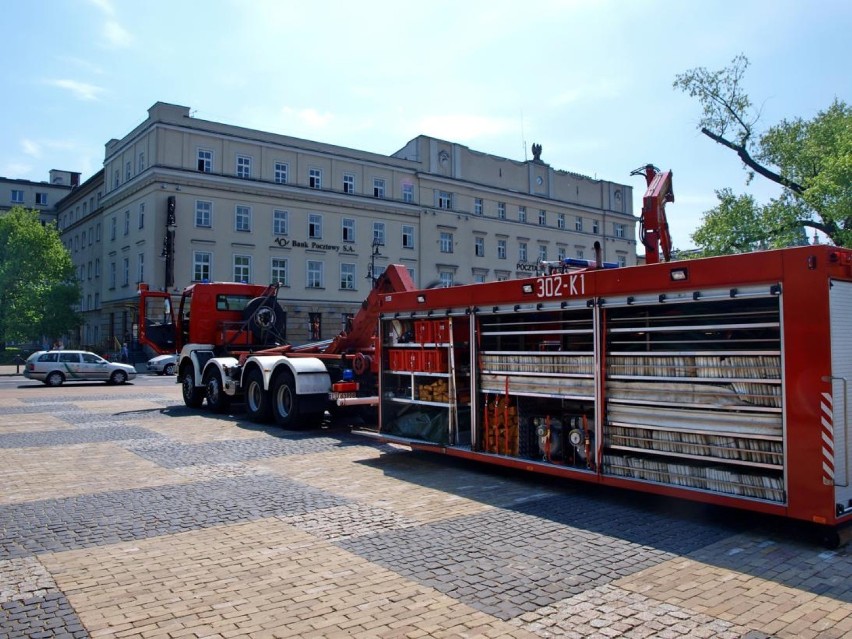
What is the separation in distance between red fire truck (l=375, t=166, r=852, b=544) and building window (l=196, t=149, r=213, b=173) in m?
39.2

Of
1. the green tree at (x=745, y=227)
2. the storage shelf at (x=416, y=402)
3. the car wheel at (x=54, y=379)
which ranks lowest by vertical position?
the car wheel at (x=54, y=379)

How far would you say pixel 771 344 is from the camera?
6.08 m

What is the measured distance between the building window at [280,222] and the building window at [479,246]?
1808cm

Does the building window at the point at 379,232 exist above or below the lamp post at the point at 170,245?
above

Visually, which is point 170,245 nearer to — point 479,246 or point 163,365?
point 163,365

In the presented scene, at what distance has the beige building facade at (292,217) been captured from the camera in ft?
144

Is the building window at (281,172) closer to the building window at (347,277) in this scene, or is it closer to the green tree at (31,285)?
the building window at (347,277)

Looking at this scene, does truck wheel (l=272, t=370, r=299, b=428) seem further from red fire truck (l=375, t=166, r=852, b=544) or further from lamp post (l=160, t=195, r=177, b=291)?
lamp post (l=160, t=195, r=177, b=291)

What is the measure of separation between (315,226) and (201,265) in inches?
362

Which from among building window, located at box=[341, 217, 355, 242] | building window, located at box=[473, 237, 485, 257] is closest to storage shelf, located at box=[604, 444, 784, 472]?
building window, located at box=[341, 217, 355, 242]

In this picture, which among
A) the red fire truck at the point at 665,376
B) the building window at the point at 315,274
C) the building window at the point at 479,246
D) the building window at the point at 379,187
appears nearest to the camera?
the red fire truck at the point at 665,376

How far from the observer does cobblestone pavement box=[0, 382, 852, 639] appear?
436 cm

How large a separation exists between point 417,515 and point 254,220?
42523 millimetres

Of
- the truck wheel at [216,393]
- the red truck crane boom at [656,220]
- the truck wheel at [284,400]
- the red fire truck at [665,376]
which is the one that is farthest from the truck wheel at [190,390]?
the red truck crane boom at [656,220]
